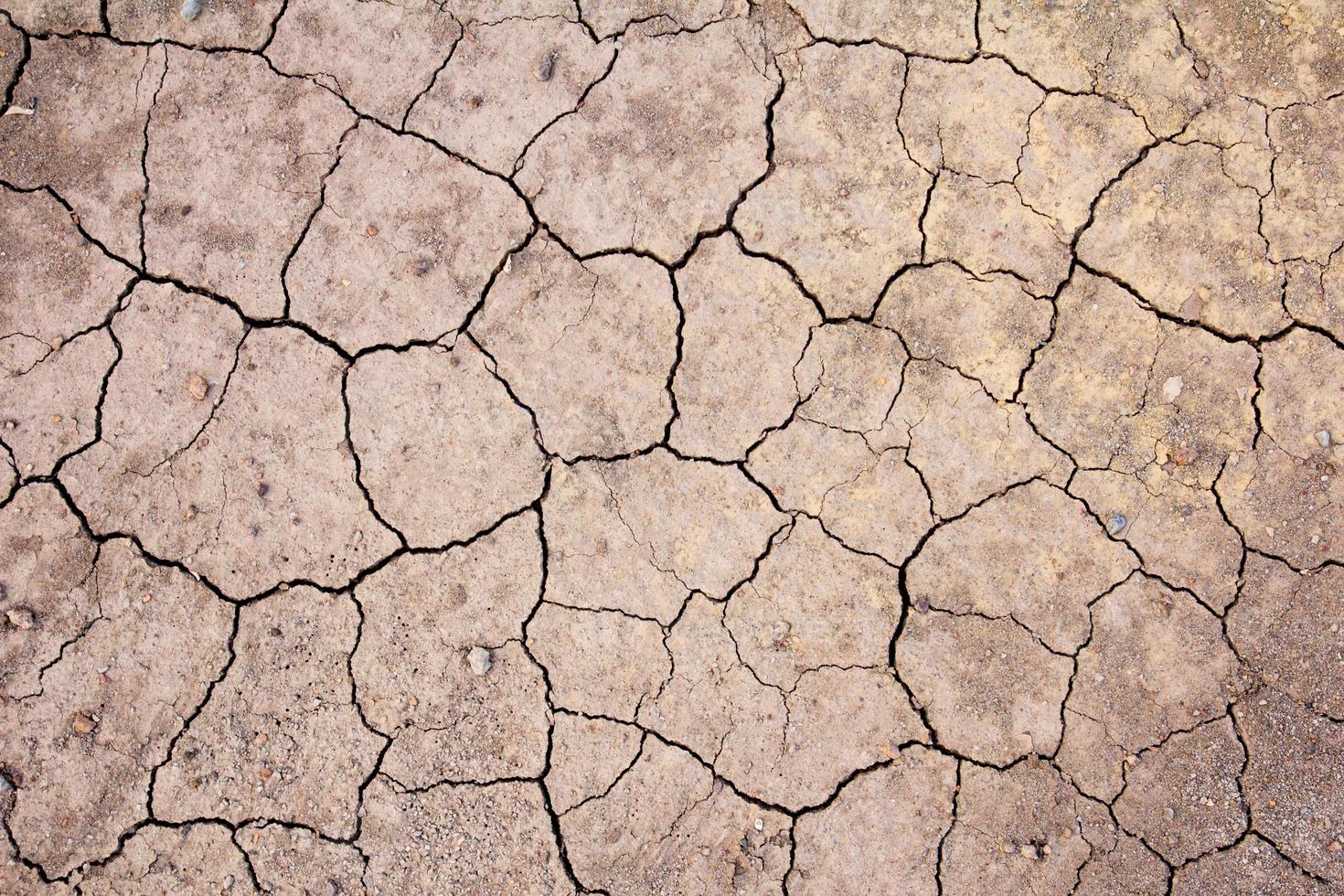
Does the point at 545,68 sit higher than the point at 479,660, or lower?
higher

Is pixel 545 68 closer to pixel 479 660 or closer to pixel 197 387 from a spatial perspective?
pixel 197 387

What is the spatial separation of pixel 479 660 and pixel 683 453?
95cm

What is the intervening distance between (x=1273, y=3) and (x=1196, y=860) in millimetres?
2863

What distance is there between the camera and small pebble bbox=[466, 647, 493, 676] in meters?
→ 2.87

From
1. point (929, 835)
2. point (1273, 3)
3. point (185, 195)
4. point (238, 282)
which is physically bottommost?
point (929, 835)

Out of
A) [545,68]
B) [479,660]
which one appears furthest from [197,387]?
[545,68]

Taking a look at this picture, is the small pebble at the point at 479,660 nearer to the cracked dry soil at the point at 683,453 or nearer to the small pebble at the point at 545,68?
the cracked dry soil at the point at 683,453

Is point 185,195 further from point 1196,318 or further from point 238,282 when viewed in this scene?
point 1196,318

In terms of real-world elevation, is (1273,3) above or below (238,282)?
above

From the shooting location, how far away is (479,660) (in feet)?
9.41

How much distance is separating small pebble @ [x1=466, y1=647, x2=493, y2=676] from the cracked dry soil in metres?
0.04

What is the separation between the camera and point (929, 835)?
9.29 ft

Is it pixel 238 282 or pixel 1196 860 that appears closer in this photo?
pixel 1196 860

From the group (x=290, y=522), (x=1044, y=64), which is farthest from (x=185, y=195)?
(x=1044, y=64)
